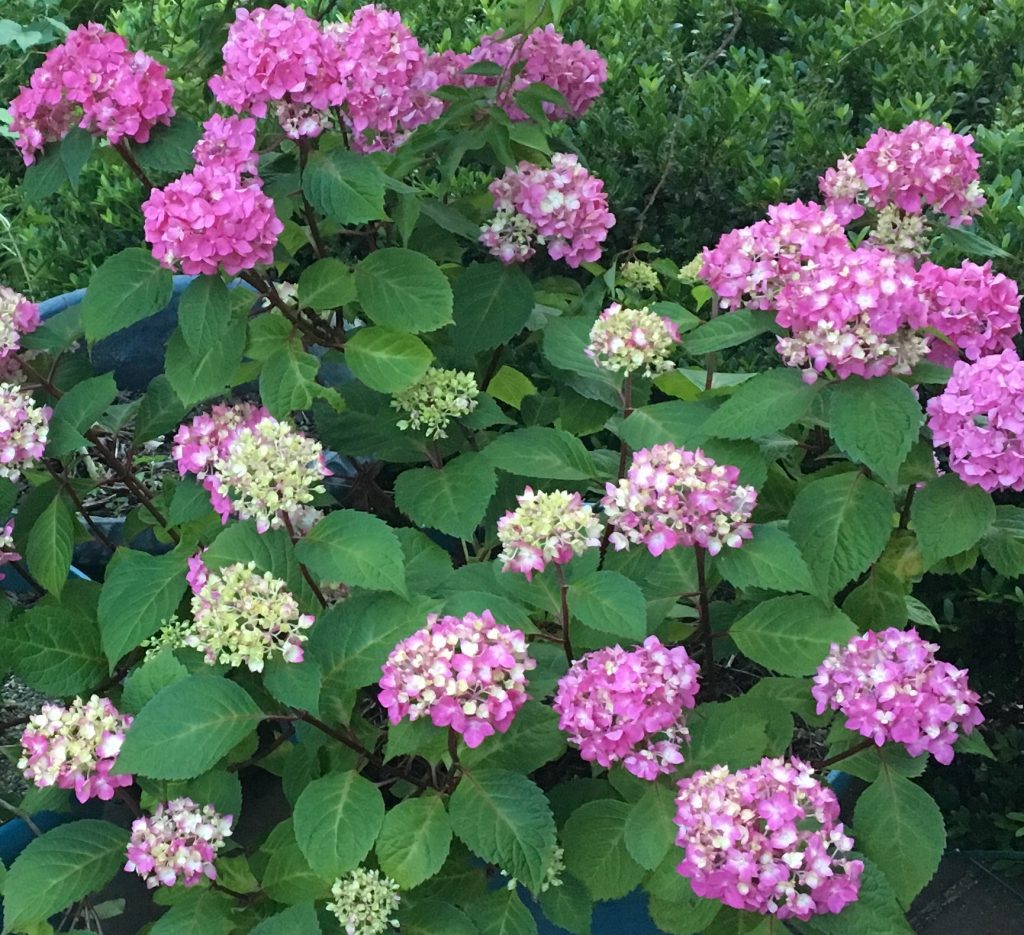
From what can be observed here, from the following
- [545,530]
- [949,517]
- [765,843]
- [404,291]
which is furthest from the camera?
[404,291]

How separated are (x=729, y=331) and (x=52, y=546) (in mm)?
1009

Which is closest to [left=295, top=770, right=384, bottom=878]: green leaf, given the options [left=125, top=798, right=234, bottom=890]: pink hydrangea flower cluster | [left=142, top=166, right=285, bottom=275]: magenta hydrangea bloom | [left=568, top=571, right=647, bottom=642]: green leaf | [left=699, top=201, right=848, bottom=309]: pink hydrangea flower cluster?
[left=125, top=798, right=234, bottom=890]: pink hydrangea flower cluster

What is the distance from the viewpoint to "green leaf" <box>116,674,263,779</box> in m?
1.24

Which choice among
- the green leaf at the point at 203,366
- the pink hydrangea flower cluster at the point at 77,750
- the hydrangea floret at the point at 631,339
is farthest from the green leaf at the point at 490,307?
the pink hydrangea flower cluster at the point at 77,750

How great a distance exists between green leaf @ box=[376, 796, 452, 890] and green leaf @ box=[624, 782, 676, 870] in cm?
21

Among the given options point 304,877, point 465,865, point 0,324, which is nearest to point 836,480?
point 465,865

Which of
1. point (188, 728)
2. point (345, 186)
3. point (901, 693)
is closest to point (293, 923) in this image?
point (188, 728)

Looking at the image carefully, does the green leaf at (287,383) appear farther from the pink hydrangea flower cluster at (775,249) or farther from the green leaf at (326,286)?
the pink hydrangea flower cluster at (775,249)

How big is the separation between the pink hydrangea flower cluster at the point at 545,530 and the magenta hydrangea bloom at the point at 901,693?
1.07ft

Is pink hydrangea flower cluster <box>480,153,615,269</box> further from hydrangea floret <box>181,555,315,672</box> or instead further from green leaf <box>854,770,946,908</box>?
green leaf <box>854,770,946,908</box>

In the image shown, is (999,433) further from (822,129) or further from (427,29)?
(427,29)

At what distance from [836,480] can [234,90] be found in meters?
0.94

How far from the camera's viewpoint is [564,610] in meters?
1.36

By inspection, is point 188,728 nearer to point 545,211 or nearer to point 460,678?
point 460,678
